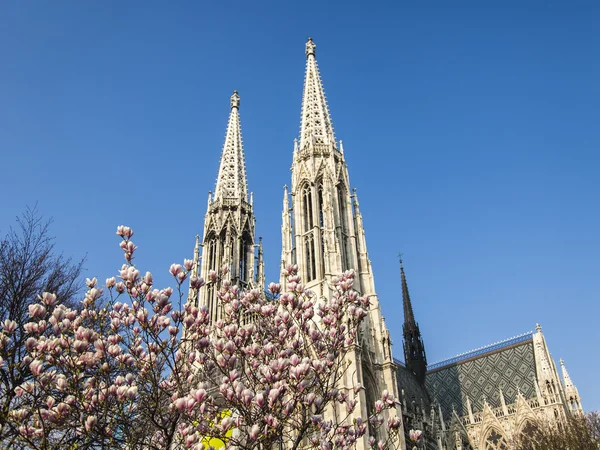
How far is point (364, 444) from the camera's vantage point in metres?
21.7

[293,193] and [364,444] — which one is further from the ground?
[293,193]

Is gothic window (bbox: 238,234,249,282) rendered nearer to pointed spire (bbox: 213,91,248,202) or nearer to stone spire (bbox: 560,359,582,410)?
pointed spire (bbox: 213,91,248,202)

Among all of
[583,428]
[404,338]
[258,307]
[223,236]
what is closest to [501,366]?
[404,338]

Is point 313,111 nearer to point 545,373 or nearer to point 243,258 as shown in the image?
point 243,258

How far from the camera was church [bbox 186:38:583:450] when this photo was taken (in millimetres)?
27891

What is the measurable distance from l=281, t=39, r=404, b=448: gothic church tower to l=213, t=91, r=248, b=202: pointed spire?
784 centimetres

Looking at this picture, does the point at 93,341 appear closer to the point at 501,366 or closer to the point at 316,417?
Answer: the point at 316,417

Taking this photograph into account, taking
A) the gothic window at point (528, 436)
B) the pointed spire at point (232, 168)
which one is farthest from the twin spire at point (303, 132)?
the gothic window at point (528, 436)

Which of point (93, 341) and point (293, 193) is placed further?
point (293, 193)

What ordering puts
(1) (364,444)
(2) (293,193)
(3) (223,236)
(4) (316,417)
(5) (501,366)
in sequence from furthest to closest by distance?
(5) (501,366) → (3) (223,236) → (2) (293,193) → (1) (364,444) → (4) (316,417)

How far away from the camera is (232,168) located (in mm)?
41969

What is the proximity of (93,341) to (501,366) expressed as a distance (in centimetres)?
3945

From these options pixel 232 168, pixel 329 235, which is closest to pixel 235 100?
pixel 232 168

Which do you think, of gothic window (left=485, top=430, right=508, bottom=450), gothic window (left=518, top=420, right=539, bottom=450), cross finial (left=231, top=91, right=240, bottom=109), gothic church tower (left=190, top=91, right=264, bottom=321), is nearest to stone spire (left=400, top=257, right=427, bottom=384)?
gothic window (left=485, top=430, right=508, bottom=450)
